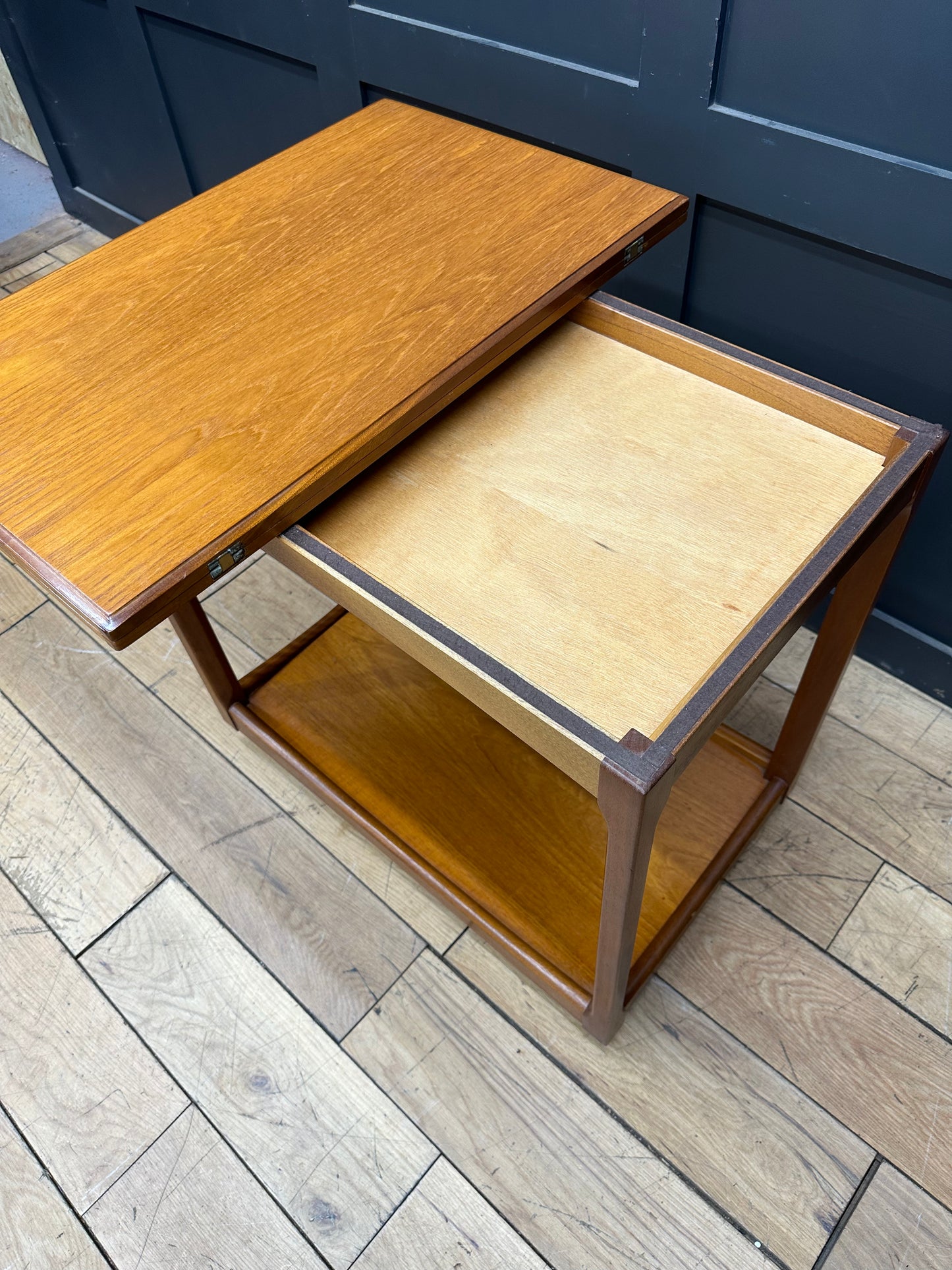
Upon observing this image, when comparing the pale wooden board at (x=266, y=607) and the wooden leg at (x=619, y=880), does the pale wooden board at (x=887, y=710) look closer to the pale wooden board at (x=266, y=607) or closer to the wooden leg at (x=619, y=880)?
the wooden leg at (x=619, y=880)

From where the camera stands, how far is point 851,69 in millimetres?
889

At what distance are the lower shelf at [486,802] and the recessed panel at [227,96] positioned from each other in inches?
35.2

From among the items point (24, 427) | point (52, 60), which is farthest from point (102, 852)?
point (52, 60)

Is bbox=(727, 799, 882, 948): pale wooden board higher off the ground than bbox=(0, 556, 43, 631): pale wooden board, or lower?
higher

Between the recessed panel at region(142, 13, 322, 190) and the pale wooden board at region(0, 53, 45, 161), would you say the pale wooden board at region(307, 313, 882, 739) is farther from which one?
the pale wooden board at region(0, 53, 45, 161)

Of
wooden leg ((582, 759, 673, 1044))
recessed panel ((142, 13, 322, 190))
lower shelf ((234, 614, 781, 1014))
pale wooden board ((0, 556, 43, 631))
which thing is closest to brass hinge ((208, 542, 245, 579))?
wooden leg ((582, 759, 673, 1044))

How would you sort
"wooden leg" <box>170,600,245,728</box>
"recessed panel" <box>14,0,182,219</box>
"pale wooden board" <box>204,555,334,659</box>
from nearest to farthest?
"wooden leg" <box>170,600,245,728</box>
"pale wooden board" <box>204,555,334,659</box>
"recessed panel" <box>14,0,182,219</box>

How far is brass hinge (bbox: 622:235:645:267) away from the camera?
93 cm

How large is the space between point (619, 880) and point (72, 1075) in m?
0.71

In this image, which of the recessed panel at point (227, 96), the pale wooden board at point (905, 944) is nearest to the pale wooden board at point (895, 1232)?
the pale wooden board at point (905, 944)

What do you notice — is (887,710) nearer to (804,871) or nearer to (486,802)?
(804,871)

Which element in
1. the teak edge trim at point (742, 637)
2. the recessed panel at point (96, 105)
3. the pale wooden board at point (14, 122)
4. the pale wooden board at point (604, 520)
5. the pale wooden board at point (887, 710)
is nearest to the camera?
the teak edge trim at point (742, 637)

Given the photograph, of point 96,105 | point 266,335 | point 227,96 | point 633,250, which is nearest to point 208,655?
point 266,335

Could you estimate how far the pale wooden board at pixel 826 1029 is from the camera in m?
0.95
